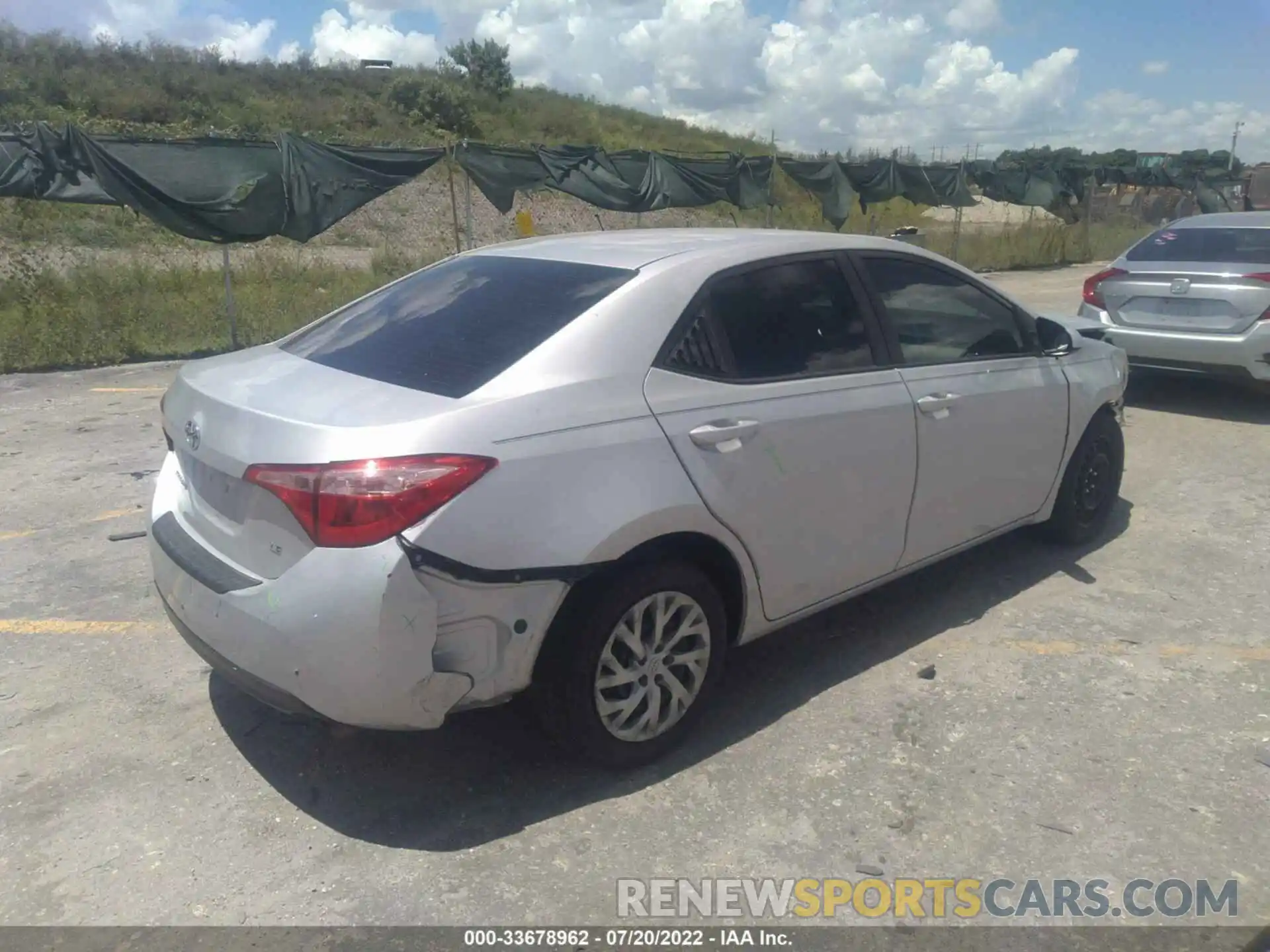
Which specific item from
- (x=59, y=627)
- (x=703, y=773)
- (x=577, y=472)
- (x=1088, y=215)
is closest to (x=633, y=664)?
(x=703, y=773)

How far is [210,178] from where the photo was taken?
1052 cm

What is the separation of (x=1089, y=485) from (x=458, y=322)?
349 cm

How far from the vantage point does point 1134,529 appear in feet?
18.9

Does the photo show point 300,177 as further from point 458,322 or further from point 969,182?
point 969,182

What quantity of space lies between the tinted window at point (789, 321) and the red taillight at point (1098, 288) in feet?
18.4

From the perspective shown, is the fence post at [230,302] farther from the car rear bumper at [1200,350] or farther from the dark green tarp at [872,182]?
the dark green tarp at [872,182]

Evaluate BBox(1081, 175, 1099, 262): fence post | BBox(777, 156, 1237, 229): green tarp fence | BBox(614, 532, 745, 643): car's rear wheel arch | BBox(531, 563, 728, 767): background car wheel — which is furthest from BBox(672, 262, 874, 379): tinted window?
BBox(1081, 175, 1099, 262): fence post

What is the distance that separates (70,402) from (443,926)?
24.7 ft

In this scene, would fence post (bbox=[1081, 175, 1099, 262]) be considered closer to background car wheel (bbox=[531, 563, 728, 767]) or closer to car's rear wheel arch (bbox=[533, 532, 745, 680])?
car's rear wheel arch (bbox=[533, 532, 745, 680])

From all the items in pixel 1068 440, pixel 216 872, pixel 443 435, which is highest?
pixel 443 435

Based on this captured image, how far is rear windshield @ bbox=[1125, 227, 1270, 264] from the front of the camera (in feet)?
26.8

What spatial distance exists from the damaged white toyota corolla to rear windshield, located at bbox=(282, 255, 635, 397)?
0.01 m

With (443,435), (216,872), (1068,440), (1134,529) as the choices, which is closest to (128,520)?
(216,872)

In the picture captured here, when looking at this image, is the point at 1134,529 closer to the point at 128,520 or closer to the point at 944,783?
the point at 944,783
